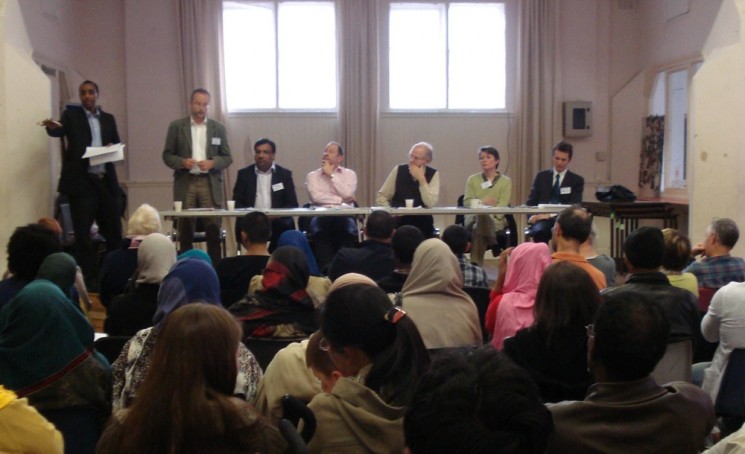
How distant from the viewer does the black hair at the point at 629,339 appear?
6.30 ft

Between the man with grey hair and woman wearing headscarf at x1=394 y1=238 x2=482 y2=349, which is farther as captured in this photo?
the man with grey hair

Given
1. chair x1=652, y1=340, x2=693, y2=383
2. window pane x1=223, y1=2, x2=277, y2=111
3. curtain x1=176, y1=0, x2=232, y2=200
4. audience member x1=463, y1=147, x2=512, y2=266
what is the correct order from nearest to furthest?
chair x1=652, y1=340, x2=693, y2=383 < audience member x1=463, y1=147, x2=512, y2=266 < curtain x1=176, y1=0, x2=232, y2=200 < window pane x1=223, y1=2, x2=277, y2=111

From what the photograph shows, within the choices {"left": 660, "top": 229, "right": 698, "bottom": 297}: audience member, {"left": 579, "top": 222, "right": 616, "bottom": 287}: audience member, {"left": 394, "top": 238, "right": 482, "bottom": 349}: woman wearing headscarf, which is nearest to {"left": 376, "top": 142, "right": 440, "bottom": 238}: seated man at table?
{"left": 579, "top": 222, "right": 616, "bottom": 287}: audience member

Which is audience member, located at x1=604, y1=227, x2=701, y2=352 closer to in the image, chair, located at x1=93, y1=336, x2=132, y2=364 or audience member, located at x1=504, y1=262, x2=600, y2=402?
audience member, located at x1=504, y1=262, x2=600, y2=402

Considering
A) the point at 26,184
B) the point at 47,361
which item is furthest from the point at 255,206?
the point at 47,361

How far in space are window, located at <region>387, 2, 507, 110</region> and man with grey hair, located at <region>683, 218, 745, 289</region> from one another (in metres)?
5.87

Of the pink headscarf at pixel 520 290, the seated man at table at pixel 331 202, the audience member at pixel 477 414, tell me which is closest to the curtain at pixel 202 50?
the seated man at table at pixel 331 202

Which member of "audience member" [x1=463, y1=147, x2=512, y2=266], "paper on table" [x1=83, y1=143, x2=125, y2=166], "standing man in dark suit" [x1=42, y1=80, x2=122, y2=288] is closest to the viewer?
"paper on table" [x1=83, y1=143, x2=125, y2=166]

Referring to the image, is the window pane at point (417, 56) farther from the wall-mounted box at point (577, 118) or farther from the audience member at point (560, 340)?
the audience member at point (560, 340)

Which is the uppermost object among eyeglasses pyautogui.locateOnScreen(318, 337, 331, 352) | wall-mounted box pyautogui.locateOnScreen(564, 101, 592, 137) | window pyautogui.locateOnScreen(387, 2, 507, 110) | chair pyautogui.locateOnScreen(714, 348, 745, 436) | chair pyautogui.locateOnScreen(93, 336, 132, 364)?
window pyautogui.locateOnScreen(387, 2, 507, 110)

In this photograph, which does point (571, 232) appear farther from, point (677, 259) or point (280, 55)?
point (280, 55)

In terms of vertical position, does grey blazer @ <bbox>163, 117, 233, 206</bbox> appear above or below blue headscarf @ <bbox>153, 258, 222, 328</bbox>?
above

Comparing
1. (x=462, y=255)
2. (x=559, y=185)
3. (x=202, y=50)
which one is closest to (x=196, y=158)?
(x=202, y=50)

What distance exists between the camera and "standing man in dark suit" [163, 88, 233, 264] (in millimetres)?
7273
